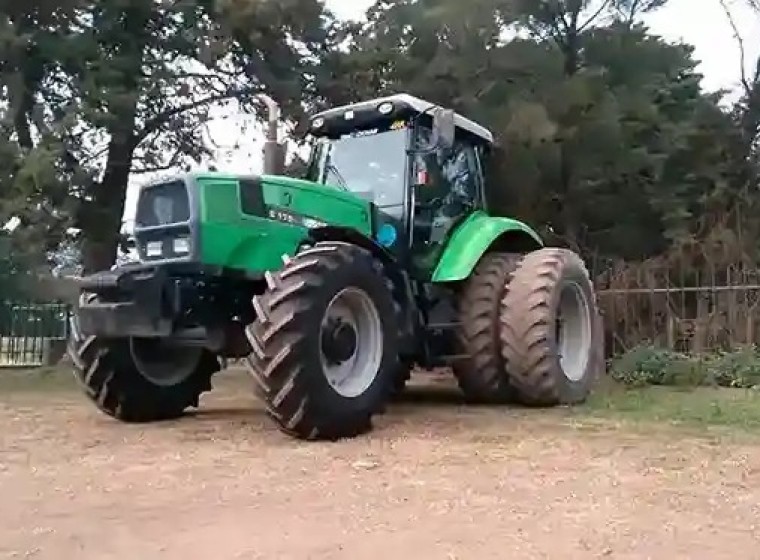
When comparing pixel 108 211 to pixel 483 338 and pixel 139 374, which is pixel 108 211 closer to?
pixel 139 374

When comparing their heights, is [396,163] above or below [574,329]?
above

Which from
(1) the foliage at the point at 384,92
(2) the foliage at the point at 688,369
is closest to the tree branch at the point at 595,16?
(1) the foliage at the point at 384,92

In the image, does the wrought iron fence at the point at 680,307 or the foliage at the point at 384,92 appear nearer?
the wrought iron fence at the point at 680,307

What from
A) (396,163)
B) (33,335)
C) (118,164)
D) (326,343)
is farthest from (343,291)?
(33,335)

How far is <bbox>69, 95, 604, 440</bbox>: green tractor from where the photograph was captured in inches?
227

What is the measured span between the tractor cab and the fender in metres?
0.10

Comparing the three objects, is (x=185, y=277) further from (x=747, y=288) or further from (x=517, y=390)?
(x=747, y=288)

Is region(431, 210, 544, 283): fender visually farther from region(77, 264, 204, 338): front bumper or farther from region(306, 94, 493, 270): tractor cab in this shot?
region(77, 264, 204, 338): front bumper

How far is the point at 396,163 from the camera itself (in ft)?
24.3

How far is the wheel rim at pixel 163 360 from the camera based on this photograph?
22.5 ft

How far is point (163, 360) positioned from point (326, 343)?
1732mm

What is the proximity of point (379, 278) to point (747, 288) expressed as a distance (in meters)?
6.17

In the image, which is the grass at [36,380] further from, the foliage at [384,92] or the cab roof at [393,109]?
the cab roof at [393,109]

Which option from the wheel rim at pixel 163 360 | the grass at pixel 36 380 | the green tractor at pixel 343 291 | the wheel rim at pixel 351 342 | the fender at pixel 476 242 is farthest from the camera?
the grass at pixel 36 380
